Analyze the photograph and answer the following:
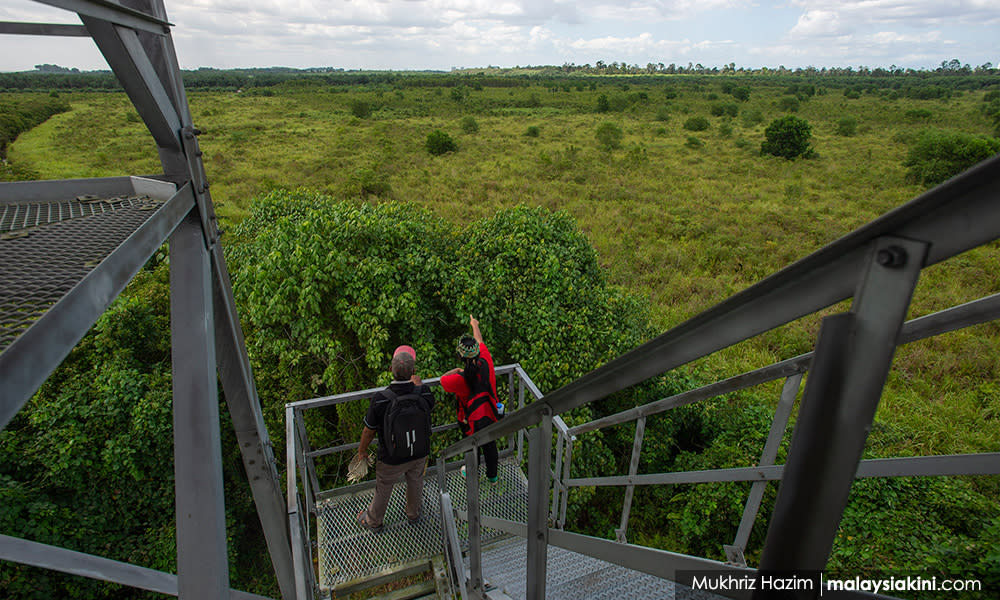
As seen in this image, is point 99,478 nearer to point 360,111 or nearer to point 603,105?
point 360,111

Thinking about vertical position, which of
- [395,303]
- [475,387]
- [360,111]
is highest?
[360,111]

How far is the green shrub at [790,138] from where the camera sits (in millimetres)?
24469

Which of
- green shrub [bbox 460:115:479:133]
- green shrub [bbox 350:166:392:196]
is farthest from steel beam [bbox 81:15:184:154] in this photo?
green shrub [bbox 460:115:479:133]

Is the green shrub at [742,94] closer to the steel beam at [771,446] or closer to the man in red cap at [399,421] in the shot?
the man in red cap at [399,421]

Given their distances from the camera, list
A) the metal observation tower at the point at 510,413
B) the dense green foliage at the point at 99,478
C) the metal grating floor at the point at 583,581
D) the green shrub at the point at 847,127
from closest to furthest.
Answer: the metal observation tower at the point at 510,413 < the metal grating floor at the point at 583,581 < the dense green foliage at the point at 99,478 < the green shrub at the point at 847,127

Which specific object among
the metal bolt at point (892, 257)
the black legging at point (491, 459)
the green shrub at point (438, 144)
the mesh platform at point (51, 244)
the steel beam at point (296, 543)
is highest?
the metal bolt at point (892, 257)

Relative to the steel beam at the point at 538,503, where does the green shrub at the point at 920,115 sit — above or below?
above

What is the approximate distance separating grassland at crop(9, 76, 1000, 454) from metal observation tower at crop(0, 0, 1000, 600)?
610 centimetres

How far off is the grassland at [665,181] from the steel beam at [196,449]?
7564 millimetres

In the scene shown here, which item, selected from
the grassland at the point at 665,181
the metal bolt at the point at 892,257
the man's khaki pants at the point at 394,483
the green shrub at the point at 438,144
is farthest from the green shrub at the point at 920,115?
the metal bolt at the point at 892,257

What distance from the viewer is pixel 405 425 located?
138 inches

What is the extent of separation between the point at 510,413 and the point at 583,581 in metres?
1.51

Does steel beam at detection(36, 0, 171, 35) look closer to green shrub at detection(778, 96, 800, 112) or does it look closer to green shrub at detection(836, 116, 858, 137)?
green shrub at detection(836, 116, 858, 137)

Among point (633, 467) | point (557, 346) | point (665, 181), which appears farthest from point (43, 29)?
point (665, 181)
